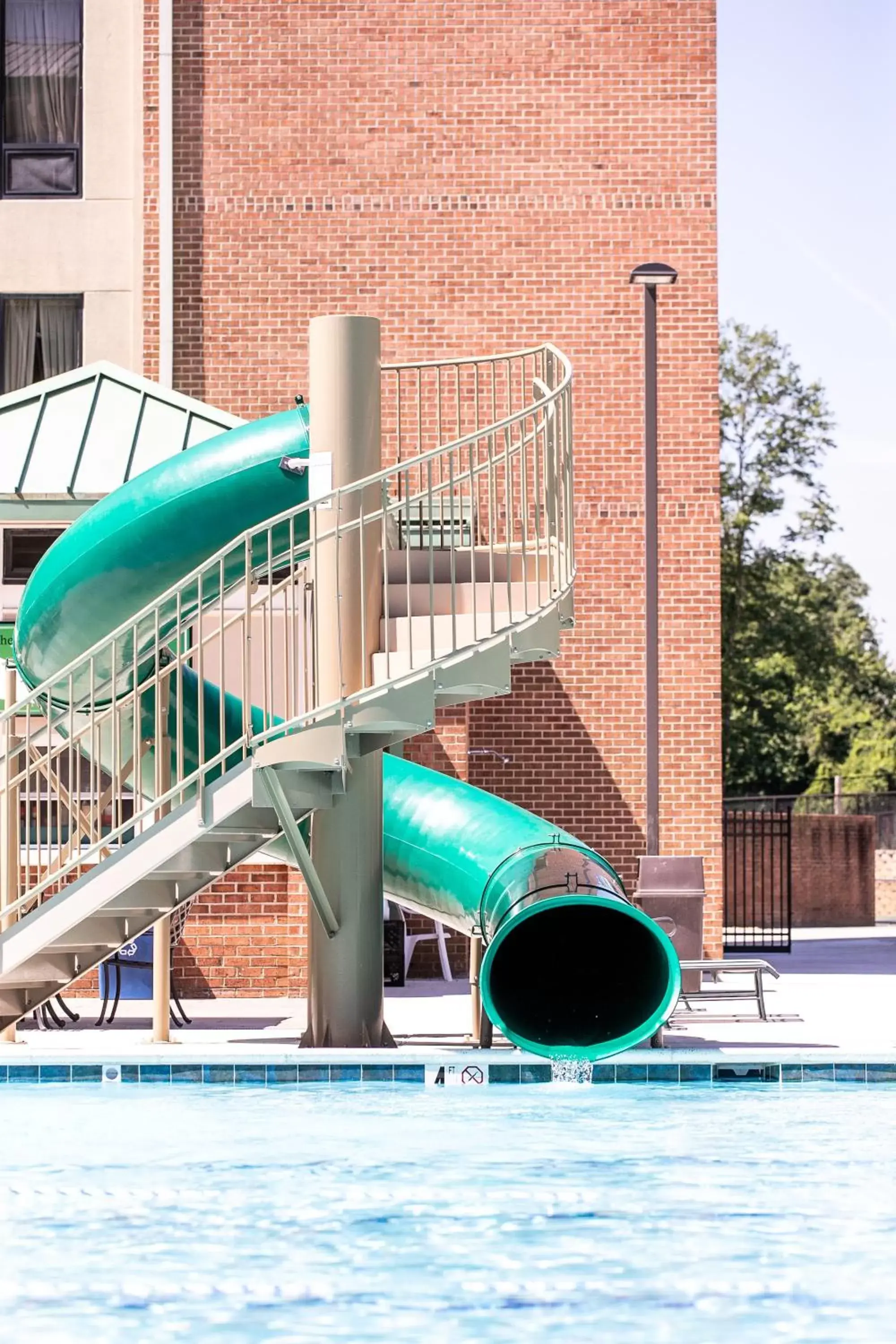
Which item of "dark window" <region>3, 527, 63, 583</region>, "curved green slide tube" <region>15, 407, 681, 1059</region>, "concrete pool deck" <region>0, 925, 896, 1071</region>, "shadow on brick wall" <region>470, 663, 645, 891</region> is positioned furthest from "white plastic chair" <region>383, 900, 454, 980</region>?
"curved green slide tube" <region>15, 407, 681, 1059</region>

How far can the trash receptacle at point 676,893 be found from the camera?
1343 centimetres

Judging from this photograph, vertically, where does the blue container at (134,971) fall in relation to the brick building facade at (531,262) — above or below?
below

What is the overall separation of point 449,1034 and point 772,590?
33.5m

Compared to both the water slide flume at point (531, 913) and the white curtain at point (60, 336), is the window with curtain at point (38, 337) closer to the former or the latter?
the white curtain at point (60, 336)

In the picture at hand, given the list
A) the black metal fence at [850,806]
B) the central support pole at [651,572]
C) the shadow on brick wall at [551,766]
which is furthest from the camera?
the black metal fence at [850,806]

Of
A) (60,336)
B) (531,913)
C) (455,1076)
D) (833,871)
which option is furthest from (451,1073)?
(833,871)

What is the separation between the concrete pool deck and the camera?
1012cm

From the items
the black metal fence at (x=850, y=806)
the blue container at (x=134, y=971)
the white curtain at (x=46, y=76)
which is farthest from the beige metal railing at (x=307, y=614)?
the black metal fence at (x=850, y=806)

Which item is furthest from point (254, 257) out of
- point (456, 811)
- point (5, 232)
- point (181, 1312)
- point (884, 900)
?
point (884, 900)

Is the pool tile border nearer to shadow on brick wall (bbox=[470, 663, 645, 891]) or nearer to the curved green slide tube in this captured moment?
the curved green slide tube

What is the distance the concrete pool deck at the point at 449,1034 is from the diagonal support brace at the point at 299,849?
30.7 inches

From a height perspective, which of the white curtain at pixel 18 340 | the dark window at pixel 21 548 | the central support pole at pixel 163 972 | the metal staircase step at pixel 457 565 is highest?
the white curtain at pixel 18 340

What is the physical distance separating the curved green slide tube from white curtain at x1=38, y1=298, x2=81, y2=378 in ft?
25.4

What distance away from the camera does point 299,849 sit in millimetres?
10164
